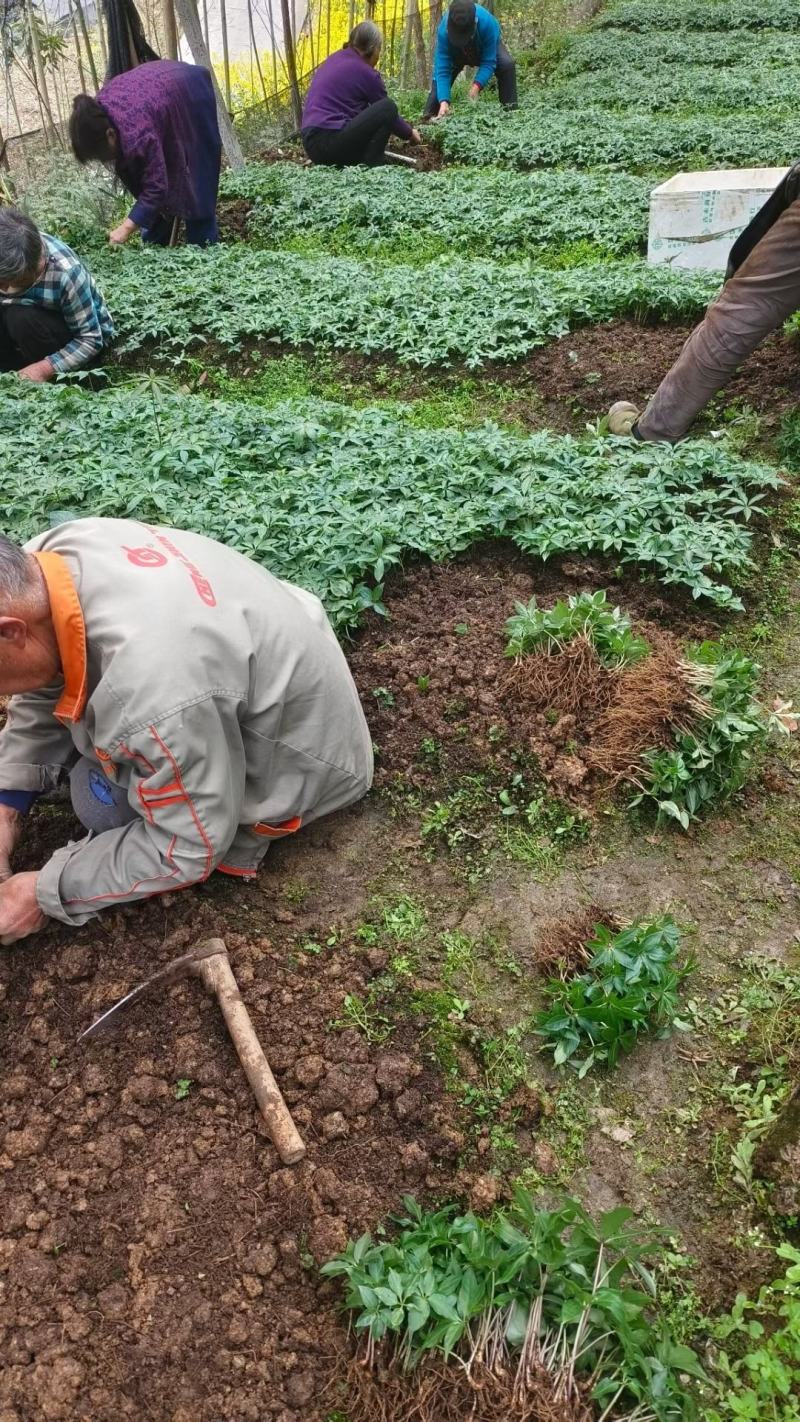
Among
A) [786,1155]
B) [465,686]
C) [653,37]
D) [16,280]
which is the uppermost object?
[653,37]

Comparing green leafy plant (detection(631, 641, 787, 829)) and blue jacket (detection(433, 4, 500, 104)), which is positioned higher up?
blue jacket (detection(433, 4, 500, 104))

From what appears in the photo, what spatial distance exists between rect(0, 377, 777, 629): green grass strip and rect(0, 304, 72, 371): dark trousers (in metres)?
1.23

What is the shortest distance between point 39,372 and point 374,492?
2.93 metres

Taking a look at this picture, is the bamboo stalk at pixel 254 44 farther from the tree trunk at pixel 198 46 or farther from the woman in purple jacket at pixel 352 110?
the woman in purple jacket at pixel 352 110

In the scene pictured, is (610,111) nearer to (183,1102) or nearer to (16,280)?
(16,280)

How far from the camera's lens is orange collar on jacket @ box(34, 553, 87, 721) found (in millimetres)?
2080

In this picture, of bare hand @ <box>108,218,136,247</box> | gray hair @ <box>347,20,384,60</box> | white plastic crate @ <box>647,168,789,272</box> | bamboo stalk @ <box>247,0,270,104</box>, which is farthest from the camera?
bamboo stalk @ <box>247,0,270,104</box>

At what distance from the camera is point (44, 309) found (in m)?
5.64

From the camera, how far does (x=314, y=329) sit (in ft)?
20.5

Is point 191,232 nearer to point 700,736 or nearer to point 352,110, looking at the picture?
point 352,110

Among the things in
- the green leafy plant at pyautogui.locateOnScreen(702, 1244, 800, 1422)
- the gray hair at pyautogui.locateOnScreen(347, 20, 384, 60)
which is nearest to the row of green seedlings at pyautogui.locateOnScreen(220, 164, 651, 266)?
the gray hair at pyautogui.locateOnScreen(347, 20, 384, 60)

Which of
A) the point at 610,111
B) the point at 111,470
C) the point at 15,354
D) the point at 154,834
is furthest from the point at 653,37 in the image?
the point at 154,834

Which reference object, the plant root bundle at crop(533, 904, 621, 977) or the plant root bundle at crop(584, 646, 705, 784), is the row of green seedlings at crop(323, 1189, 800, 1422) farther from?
the plant root bundle at crop(584, 646, 705, 784)

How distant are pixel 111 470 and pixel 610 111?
1088 centimetres
